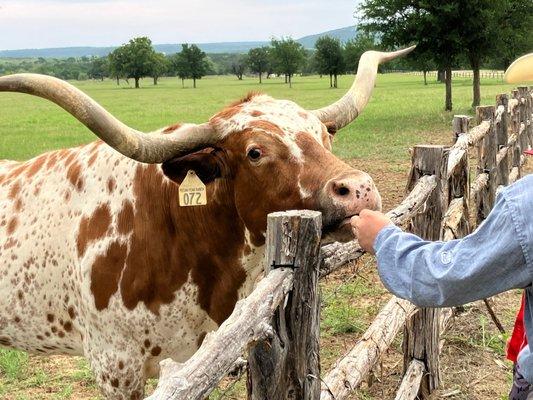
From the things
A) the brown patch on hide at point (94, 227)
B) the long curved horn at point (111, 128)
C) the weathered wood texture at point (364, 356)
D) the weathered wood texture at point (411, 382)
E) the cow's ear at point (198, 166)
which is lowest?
the weathered wood texture at point (411, 382)

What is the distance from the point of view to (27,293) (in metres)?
3.87

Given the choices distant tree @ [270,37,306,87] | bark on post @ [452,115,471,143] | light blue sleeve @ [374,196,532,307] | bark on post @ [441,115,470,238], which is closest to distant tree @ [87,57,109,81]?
distant tree @ [270,37,306,87]

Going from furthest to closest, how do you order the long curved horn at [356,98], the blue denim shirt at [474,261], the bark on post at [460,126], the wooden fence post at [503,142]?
the wooden fence post at [503,142]
the bark on post at [460,126]
the long curved horn at [356,98]
the blue denim shirt at [474,261]

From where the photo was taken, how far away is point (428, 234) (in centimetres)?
429

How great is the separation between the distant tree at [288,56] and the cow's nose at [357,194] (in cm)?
8712

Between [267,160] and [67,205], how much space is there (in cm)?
131

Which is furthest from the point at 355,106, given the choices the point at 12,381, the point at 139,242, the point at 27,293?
the point at 12,381

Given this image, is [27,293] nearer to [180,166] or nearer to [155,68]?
[180,166]

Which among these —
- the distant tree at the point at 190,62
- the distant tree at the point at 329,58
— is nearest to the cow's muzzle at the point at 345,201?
the distant tree at the point at 329,58

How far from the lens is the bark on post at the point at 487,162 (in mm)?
7438

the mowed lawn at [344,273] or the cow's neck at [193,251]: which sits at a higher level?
the cow's neck at [193,251]

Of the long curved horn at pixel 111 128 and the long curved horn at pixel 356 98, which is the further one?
the long curved horn at pixel 356 98

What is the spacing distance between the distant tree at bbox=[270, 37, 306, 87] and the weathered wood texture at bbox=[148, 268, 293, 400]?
3458 inches

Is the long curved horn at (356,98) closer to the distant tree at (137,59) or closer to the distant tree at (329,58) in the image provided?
the distant tree at (329,58)
